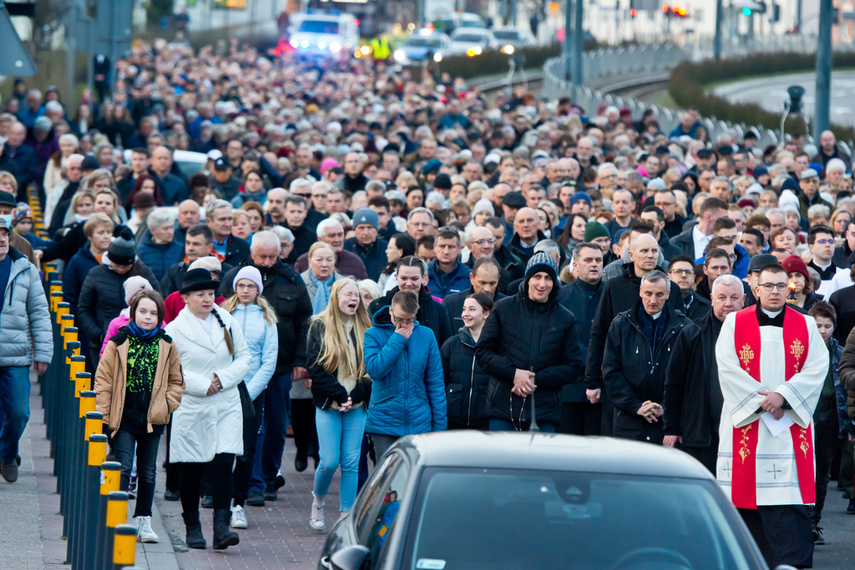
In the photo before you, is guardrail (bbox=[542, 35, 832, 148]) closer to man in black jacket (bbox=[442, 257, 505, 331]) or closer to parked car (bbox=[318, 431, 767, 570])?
man in black jacket (bbox=[442, 257, 505, 331])

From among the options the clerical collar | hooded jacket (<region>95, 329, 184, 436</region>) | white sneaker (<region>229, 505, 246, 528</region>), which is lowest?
white sneaker (<region>229, 505, 246, 528</region>)

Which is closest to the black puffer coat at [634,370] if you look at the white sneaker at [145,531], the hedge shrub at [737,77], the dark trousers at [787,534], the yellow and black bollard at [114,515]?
the dark trousers at [787,534]

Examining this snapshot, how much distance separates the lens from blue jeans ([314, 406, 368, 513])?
396 inches

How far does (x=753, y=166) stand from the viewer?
2308 centimetres

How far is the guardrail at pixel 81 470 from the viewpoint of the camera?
641cm

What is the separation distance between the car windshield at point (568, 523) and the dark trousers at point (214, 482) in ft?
12.8

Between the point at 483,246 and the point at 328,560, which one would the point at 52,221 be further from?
the point at 328,560

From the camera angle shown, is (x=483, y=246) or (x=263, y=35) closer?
(x=483, y=246)

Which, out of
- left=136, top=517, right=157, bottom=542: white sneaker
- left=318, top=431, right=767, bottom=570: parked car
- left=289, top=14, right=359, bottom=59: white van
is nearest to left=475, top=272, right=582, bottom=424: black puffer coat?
left=136, top=517, right=157, bottom=542: white sneaker

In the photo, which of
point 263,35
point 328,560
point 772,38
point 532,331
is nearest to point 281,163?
point 532,331

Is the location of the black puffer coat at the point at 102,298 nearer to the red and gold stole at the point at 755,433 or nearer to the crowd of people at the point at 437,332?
the crowd of people at the point at 437,332

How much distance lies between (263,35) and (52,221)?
63.7 meters

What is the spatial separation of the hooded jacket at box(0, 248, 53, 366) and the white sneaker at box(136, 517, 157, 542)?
179cm

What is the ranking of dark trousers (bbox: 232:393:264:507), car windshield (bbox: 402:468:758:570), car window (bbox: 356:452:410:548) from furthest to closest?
dark trousers (bbox: 232:393:264:507)
car window (bbox: 356:452:410:548)
car windshield (bbox: 402:468:758:570)
